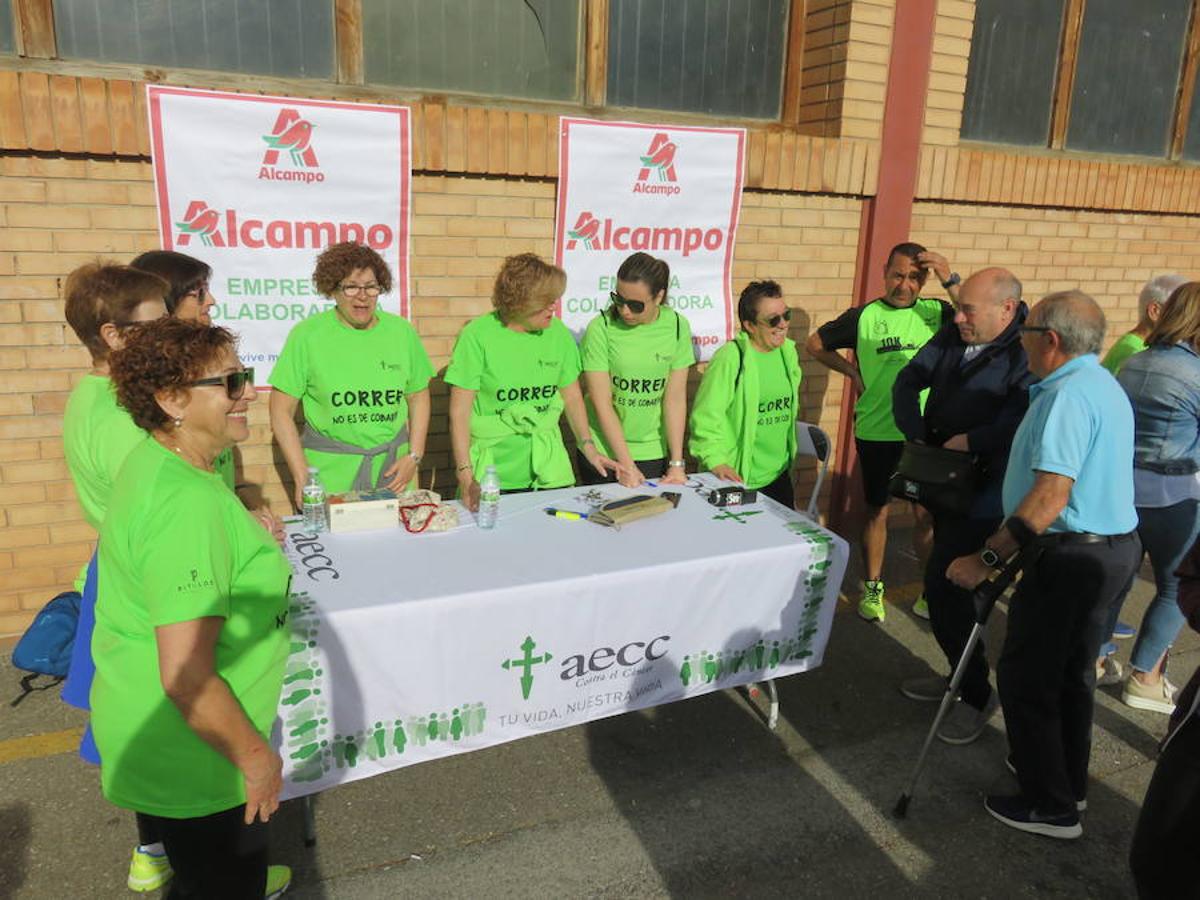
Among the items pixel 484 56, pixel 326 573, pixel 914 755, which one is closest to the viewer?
pixel 326 573

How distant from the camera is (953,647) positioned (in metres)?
3.83

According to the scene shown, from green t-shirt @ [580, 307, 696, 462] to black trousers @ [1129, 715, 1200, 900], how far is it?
8.74ft

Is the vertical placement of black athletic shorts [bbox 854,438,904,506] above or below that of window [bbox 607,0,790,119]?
below

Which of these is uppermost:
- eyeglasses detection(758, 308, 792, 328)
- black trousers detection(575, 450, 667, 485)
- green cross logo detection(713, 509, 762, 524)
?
eyeglasses detection(758, 308, 792, 328)

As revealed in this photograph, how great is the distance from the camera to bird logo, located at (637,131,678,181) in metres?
5.12

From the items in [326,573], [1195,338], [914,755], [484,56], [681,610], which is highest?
[484,56]

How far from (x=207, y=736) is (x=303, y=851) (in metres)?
1.39

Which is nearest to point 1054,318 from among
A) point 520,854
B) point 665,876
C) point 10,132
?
point 665,876

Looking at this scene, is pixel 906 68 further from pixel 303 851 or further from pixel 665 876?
pixel 303 851

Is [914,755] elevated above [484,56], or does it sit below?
below

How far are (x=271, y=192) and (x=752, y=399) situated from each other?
104 inches

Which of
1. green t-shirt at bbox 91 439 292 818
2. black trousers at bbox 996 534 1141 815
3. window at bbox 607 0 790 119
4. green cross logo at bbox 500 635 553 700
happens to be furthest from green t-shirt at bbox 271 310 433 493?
black trousers at bbox 996 534 1141 815

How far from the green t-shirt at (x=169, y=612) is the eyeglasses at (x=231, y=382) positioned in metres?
0.17

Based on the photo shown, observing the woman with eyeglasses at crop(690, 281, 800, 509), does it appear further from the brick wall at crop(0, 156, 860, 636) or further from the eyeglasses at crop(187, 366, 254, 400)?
the eyeglasses at crop(187, 366, 254, 400)
